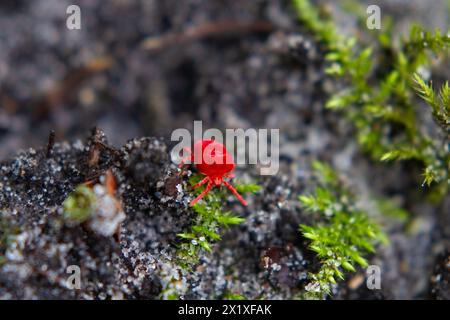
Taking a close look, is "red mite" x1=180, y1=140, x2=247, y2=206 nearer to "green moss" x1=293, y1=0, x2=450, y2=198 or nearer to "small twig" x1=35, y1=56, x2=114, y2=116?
"green moss" x1=293, y1=0, x2=450, y2=198

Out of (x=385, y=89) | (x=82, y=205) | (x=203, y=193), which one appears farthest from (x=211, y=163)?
(x=385, y=89)

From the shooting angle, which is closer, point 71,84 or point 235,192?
point 235,192

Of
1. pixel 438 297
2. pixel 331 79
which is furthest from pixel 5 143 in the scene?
pixel 438 297

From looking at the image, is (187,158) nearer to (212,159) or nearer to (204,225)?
(212,159)

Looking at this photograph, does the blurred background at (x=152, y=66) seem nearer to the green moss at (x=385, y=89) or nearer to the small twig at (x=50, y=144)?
the green moss at (x=385, y=89)

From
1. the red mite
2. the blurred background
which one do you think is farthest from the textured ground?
the red mite
